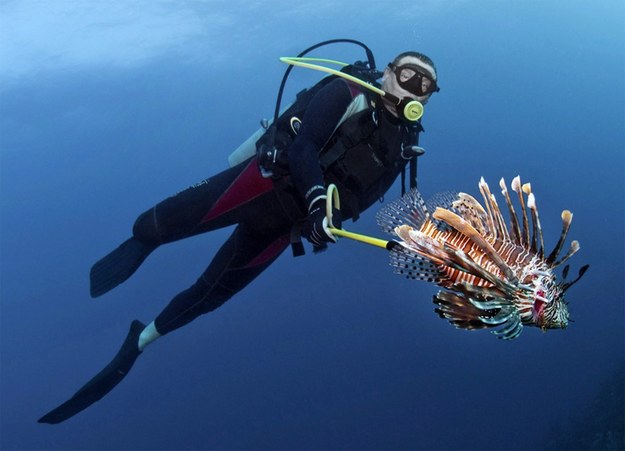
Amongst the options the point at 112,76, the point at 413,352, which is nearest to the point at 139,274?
the point at 413,352

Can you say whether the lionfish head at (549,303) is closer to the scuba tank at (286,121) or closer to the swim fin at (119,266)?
the scuba tank at (286,121)

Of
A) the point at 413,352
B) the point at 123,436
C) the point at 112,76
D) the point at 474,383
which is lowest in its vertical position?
the point at 474,383

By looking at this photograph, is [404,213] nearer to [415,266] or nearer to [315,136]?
[415,266]

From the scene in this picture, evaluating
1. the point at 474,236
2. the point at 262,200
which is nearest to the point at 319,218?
the point at 474,236

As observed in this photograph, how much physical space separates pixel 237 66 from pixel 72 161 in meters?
11.3

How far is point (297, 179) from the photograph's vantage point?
3.72 meters

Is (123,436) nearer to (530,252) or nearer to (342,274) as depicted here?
(342,274)

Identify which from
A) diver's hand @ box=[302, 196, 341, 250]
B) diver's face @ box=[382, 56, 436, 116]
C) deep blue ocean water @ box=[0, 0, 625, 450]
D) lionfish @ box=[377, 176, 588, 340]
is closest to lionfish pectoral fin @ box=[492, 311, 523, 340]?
lionfish @ box=[377, 176, 588, 340]

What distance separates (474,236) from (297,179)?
1.52 m

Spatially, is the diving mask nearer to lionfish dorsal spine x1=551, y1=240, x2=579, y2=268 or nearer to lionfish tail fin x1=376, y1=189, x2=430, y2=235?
lionfish tail fin x1=376, y1=189, x2=430, y2=235

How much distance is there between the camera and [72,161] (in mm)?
26344

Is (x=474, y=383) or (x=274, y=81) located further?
(x=274, y=81)

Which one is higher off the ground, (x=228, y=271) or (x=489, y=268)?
(x=228, y=271)

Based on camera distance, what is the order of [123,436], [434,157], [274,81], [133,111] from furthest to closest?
[274,81], [133,111], [434,157], [123,436]
